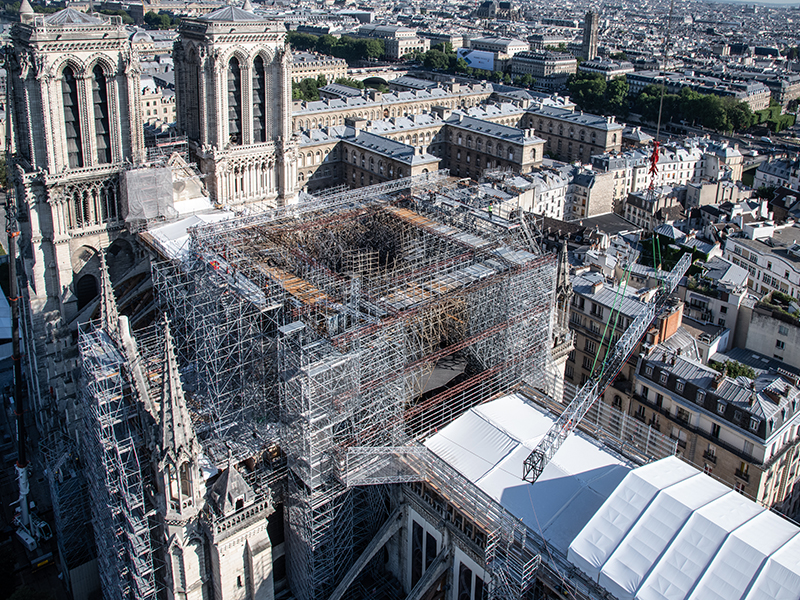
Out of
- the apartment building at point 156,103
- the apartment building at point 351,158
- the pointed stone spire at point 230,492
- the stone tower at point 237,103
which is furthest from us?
the apartment building at point 156,103

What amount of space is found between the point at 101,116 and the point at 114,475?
101 feet

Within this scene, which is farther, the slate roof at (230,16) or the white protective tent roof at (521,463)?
the slate roof at (230,16)

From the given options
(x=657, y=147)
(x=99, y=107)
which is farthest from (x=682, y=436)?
(x=657, y=147)

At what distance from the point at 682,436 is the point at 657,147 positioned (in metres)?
84.8

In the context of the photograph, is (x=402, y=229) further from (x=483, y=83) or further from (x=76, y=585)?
(x=483, y=83)

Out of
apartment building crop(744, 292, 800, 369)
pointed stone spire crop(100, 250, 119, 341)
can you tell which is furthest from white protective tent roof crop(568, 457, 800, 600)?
apartment building crop(744, 292, 800, 369)

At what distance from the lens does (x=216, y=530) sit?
42.5m

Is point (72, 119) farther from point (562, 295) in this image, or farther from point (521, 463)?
point (521, 463)

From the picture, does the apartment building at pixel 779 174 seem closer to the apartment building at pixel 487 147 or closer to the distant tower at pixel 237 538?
the apartment building at pixel 487 147

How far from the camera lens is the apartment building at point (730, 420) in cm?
5541

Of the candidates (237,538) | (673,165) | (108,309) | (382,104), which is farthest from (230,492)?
(382,104)

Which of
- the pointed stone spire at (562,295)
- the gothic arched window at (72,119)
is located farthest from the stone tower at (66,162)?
the pointed stone spire at (562,295)

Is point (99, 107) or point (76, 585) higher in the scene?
point (99, 107)

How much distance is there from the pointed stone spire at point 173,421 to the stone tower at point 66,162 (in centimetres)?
2352
